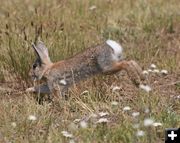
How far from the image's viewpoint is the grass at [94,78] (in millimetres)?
5609

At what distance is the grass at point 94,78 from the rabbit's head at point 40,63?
0.39ft

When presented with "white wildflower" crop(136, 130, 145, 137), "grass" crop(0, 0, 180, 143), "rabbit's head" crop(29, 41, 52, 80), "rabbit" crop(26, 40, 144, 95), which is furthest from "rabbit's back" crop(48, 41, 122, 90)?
"white wildflower" crop(136, 130, 145, 137)

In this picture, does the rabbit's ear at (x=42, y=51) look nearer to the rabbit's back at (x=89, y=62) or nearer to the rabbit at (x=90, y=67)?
the rabbit at (x=90, y=67)

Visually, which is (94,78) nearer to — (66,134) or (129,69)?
(129,69)

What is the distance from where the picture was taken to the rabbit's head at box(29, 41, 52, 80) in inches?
296

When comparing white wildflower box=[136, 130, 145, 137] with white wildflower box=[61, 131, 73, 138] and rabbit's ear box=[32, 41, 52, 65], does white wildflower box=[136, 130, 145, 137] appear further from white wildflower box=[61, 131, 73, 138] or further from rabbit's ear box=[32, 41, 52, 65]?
rabbit's ear box=[32, 41, 52, 65]

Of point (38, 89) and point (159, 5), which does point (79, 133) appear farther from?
point (159, 5)

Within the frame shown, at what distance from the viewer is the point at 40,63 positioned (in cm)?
757

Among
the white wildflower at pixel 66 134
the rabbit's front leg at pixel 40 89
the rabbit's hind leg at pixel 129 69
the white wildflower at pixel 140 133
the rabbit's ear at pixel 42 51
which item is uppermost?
the rabbit's ear at pixel 42 51

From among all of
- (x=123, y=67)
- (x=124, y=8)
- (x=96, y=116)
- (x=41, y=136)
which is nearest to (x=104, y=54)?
(x=123, y=67)

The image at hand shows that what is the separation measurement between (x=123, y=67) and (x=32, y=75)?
103cm

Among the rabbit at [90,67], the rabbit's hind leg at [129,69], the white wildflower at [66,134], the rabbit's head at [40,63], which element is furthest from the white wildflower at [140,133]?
the rabbit's head at [40,63]

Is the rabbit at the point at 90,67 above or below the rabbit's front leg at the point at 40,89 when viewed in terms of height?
above

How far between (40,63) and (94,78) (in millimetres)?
660
